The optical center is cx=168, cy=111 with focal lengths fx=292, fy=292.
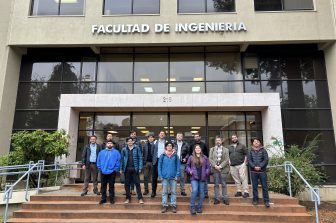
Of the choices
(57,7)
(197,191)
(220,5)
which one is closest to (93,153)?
(197,191)

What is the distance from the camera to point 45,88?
16750mm

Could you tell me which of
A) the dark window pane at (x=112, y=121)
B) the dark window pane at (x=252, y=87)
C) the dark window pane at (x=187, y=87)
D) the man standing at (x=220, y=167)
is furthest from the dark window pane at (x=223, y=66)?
the man standing at (x=220, y=167)

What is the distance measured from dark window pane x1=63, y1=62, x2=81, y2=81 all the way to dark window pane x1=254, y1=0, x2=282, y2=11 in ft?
34.7

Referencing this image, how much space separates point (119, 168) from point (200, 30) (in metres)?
9.43

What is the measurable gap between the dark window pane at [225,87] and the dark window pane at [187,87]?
1.45 ft

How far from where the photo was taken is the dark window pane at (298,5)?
52.4ft

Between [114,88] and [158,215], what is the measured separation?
31.1 ft

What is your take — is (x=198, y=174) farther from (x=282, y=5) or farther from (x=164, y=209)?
(x=282, y=5)

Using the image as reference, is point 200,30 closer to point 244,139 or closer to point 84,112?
point 244,139

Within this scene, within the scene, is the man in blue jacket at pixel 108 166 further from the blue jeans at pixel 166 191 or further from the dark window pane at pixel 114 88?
the dark window pane at pixel 114 88

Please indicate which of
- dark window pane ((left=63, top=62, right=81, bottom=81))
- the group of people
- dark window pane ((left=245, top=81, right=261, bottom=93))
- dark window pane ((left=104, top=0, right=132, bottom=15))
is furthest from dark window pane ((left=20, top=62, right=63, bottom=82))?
dark window pane ((left=245, top=81, right=261, bottom=93))

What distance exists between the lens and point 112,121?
52.7 ft

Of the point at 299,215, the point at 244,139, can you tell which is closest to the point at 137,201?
the point at 299,215

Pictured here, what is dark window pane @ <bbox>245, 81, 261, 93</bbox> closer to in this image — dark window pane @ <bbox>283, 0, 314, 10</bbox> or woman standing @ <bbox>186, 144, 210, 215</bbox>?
dark window pane @ <bbox>283, 0, 314, 10</bbox>
